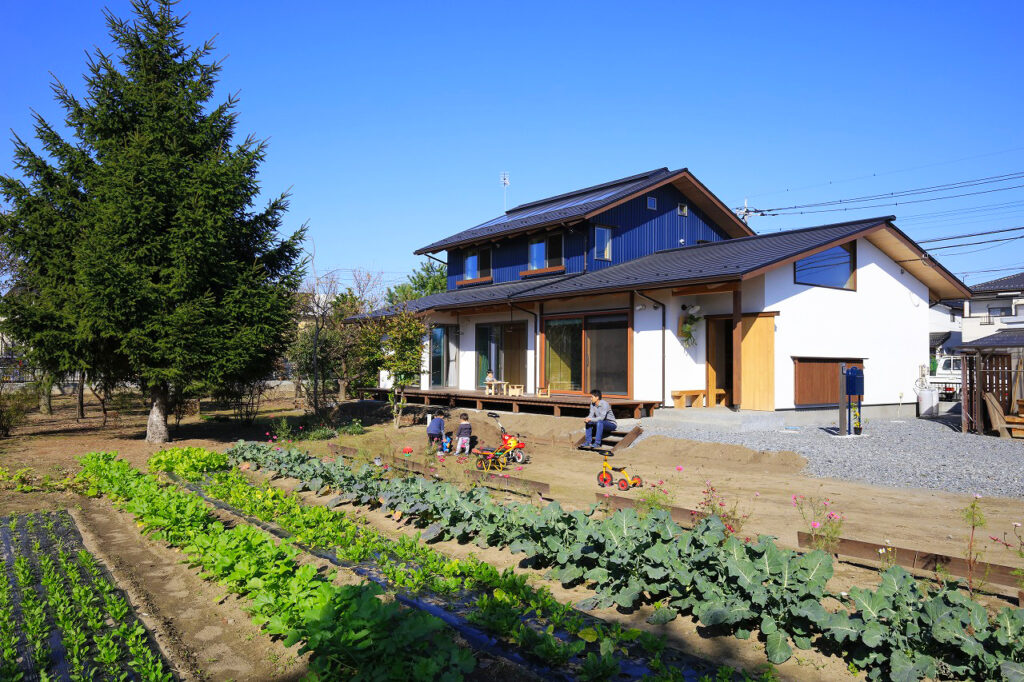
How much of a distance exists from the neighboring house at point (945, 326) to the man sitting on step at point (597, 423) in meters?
30.8

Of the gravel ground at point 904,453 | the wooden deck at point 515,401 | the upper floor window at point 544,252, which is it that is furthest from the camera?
the upper floor window at point 544,252

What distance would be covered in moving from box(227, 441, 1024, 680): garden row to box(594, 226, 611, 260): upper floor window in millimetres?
14616

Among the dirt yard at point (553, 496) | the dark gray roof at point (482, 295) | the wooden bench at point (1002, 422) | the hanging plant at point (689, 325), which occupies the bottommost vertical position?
the dirt yard at point (553, 496)

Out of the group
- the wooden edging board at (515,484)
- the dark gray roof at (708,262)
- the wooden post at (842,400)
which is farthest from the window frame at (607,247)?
the wooden edging board at (515,484)

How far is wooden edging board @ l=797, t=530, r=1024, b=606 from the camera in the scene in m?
4.66

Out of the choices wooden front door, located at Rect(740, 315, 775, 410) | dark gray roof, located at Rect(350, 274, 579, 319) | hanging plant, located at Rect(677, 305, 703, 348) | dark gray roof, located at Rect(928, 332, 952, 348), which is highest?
dark gray roof, located at Rect(350, 274, 579, 319)

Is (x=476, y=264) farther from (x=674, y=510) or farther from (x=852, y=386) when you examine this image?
(x=674, y=510)

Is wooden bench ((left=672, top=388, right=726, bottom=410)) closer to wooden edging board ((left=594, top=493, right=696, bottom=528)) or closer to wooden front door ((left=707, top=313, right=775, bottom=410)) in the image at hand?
wooden front door ((left=707, top=313, right=775, bottom=410))

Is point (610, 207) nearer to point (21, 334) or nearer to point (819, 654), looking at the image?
point (21, 334)

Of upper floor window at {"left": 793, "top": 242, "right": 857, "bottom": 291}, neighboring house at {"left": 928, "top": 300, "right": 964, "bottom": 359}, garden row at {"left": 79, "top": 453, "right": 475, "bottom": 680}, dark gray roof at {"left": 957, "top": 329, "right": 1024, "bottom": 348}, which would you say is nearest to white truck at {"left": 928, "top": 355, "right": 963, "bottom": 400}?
neighboring house at {"left": 928, "top": 300, "right": 964, "bottom": 359}

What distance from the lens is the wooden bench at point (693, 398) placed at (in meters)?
16.4

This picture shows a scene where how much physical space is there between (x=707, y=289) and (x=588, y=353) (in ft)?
12.7

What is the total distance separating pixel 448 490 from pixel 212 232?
1015 cm

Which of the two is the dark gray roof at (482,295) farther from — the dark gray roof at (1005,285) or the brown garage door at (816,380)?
the dark gray roof at (1005,285)
